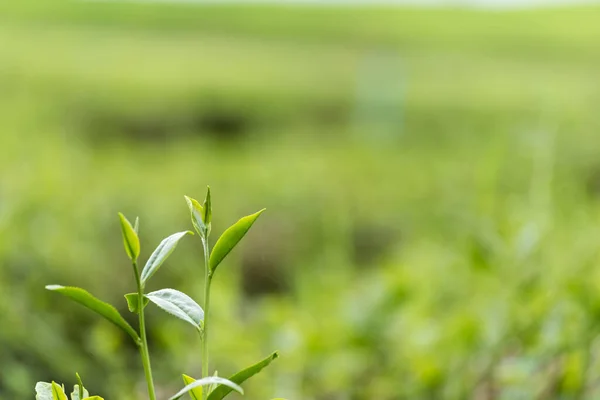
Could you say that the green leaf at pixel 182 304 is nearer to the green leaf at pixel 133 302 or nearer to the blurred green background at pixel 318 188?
the green leaf at pixel 133 302

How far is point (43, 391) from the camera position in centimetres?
21

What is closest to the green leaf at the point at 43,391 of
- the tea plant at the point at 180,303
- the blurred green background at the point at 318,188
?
the tea plant at the point at 180,303

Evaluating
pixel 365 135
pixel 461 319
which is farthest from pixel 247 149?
pixel 461 319

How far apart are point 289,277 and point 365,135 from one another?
186 centimetres

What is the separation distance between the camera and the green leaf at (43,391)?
209mm

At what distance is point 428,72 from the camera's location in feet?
13.0

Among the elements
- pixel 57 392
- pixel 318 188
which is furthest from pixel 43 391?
pixel 318 188

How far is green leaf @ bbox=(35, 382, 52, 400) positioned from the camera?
0.21m

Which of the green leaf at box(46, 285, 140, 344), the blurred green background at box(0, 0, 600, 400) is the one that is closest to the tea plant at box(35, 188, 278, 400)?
the green leaf at box(46, 285, 140, 344)

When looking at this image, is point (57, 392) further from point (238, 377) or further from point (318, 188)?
point (318, 188)

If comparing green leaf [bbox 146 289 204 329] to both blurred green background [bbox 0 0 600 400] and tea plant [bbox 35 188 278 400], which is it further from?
blurred green background [bbox 0 0 600 400]

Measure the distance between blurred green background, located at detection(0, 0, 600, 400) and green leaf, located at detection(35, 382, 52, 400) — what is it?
1.00 ft

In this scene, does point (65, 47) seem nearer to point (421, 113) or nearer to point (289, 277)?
point (421, 113)

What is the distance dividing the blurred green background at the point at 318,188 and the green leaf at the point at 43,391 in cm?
31
